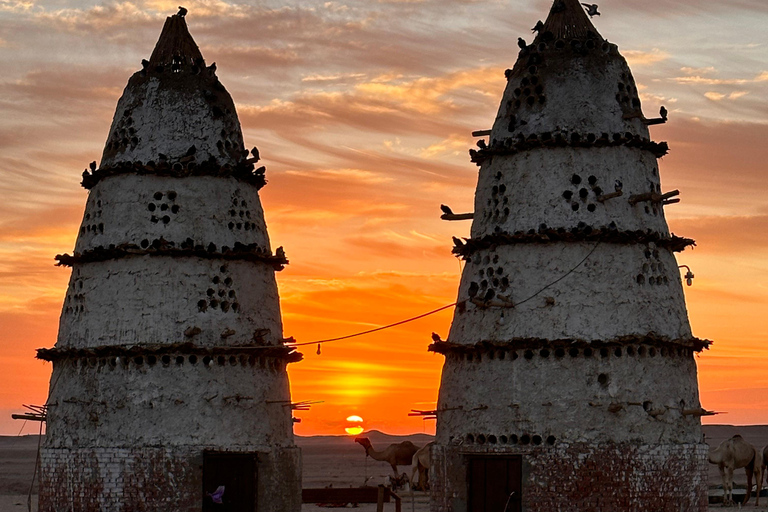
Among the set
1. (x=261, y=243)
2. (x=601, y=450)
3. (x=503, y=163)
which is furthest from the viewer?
(x=261, y=243)

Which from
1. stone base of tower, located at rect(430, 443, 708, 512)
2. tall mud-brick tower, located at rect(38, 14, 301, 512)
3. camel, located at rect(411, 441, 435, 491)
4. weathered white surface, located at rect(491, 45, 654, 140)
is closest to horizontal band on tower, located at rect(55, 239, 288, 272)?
tall mud-brick tower, located at rect(38, 14, 301, 512)

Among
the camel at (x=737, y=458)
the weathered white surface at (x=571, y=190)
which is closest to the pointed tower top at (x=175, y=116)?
the weathered white surface at (x=571, y=190)

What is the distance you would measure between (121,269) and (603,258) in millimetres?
12480

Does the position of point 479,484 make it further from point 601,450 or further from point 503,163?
point 503,163

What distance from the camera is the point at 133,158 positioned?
3681cm

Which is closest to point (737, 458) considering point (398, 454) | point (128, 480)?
point (398, 454)

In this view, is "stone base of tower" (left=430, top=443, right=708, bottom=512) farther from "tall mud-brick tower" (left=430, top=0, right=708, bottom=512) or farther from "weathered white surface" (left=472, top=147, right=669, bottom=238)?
"weathered white surface" (left=472, top=147, right=669, bottom=238)

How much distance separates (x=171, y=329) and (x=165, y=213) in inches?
124

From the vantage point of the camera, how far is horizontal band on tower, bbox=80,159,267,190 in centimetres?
3647

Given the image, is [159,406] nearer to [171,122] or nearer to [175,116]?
[171,122]

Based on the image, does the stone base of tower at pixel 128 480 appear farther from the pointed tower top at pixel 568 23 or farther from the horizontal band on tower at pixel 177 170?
the pointed tower top at pixel 568 23

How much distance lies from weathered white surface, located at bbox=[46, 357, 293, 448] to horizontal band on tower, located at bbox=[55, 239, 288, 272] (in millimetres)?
2764

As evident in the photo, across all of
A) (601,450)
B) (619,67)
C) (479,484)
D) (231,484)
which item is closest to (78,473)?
(231,484)

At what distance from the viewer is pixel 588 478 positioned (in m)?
31.7
